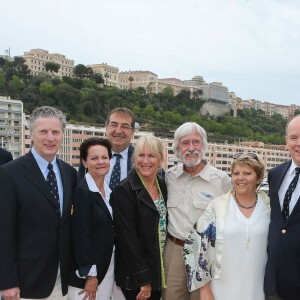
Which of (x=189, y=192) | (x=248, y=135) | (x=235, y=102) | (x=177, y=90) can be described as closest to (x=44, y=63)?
(x=177, y=90)

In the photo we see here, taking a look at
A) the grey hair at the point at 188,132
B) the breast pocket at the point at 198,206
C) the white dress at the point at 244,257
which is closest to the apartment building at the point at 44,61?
the grey hair at the point at 188,132

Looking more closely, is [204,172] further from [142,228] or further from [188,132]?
[142,228]

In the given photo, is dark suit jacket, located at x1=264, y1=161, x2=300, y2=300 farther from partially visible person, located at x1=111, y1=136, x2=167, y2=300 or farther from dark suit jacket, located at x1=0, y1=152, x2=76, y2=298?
dark suit jacket, located at x1=0, y1=152, x2=76, y2=298

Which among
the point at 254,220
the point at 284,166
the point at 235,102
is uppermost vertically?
the point at 235,102

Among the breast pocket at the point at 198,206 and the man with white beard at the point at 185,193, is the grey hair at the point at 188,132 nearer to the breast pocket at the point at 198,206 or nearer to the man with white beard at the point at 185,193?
the man with white beard at the point at 185,193

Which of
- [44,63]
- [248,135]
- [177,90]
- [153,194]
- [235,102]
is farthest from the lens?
[235,102]

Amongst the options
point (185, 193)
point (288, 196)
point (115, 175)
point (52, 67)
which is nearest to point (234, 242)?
point (288, 196)

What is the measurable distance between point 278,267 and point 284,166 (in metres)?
0.66

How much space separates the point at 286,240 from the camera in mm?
2670

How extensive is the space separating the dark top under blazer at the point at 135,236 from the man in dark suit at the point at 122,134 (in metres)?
0.81

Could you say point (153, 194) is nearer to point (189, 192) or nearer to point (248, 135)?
point (189, 192)

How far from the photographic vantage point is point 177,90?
108188 millimetres

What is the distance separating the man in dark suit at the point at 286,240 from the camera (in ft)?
8.76

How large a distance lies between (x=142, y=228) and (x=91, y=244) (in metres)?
0.35
